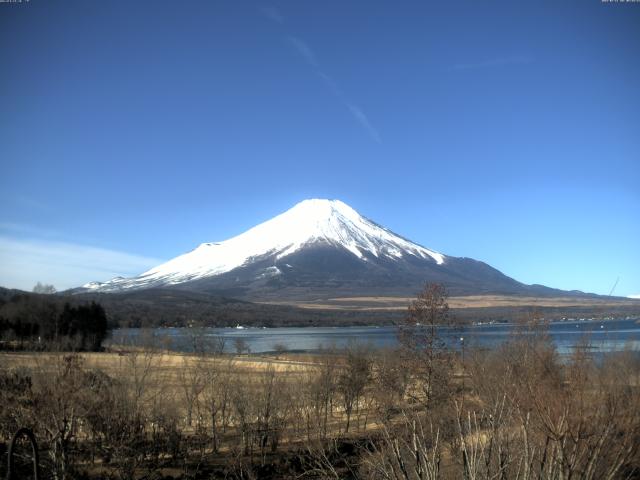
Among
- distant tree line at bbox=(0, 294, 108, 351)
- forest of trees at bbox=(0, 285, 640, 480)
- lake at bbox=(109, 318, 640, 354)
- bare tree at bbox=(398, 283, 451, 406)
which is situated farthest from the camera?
distant tree line at bbox=(0, 294, 108, 351)

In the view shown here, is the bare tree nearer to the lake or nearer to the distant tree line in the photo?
the lake

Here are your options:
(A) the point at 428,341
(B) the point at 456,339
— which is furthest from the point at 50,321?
(A) the point at 428,341

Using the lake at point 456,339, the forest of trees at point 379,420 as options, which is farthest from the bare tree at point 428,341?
the lake at point 456,339

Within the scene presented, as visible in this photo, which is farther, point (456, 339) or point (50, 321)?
point (50, 321)

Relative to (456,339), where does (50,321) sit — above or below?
below

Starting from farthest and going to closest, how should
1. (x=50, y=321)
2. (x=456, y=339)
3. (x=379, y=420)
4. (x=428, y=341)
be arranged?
(x=50, y=321)
(x=456, y=339)
(x=428, y=341)
(x=379, y=420)

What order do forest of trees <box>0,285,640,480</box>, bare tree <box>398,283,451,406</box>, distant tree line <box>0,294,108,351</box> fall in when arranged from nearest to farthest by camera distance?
forest of trees <box>0,285,640,480</box> < bare tree <box>398,283,451,406</box> < distant tree line <box>0,294,108,351</box>

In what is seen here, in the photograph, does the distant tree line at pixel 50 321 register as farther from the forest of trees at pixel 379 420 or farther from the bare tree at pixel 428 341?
the bare tree at pixel 428 341

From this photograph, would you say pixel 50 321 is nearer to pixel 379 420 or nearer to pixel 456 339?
pixel 456 339

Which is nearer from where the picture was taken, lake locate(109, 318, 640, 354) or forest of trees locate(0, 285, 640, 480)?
forest of trees locate(0, 285, 640, 480)

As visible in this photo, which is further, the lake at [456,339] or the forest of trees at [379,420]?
the lake at [456,339]

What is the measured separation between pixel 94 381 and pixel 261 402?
243 inches

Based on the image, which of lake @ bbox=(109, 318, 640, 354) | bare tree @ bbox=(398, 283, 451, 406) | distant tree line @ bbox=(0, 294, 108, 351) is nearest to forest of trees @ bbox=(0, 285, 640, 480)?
bare tree @ bbox=(398, 283, 451, 406)

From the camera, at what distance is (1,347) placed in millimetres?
49906
